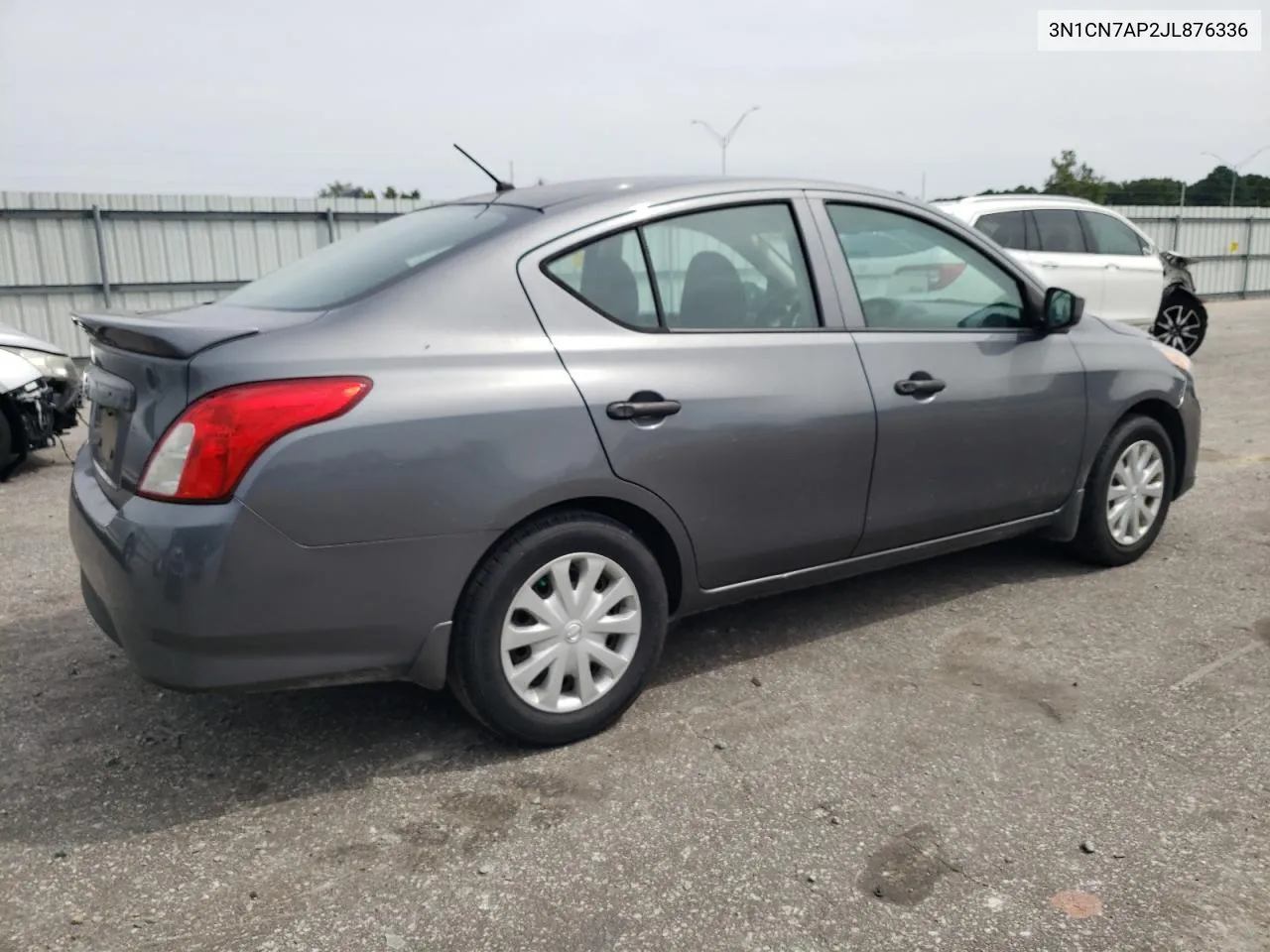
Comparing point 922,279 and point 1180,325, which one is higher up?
point 922,279

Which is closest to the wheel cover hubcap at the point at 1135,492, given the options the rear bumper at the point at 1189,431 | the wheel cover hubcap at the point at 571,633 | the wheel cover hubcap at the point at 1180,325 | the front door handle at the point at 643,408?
the rear bumper at the point at 1189,431

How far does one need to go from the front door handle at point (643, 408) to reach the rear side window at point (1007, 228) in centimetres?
815

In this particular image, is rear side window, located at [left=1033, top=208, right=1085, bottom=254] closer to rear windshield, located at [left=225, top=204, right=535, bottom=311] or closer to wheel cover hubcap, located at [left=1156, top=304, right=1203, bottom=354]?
wheel cover hubcap, located at [left=1156, top=304, right=1203, bottom=354]

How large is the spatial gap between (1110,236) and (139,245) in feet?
38.4

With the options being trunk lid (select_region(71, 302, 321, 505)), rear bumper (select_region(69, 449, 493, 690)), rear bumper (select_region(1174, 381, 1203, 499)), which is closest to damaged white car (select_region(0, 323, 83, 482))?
trunk lid (select_region(71, 302, 321, 505))

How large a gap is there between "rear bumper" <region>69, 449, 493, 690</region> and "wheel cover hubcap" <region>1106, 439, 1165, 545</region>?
3.00 m

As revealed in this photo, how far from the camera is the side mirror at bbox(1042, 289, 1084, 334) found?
13.8 ft

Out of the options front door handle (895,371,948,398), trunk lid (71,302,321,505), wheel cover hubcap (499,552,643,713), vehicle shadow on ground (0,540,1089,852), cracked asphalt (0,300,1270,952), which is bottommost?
cracked asphalt (0,300,1270,952)

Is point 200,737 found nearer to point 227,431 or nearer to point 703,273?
point 227,431

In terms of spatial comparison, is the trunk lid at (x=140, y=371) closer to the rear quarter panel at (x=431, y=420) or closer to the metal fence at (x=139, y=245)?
the rear quarter panel at (x=431, y=420)

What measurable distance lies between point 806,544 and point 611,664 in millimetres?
848

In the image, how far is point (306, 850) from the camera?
8.71 feet

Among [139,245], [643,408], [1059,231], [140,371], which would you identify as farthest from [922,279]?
[139,245]

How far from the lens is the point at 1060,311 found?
166 inches
